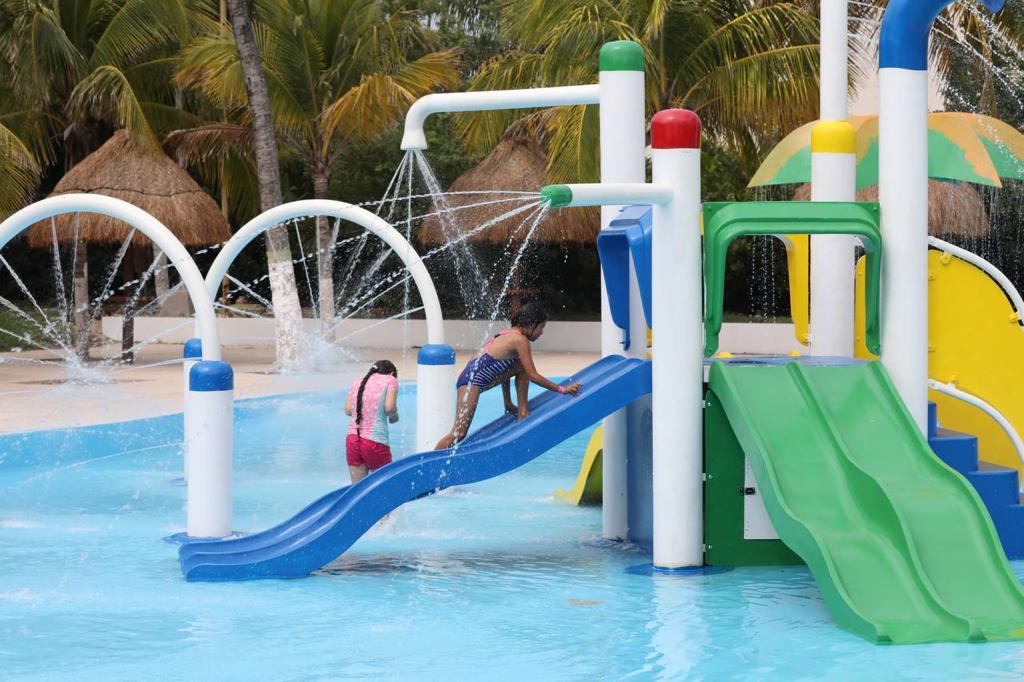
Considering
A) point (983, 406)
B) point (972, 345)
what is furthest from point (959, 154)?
point (983, 406)

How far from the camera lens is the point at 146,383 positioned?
17.5 metres

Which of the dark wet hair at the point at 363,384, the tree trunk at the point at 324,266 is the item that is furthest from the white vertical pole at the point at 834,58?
the tree trunk at the point at 324,266

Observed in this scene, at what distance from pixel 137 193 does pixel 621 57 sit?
42.3 ft

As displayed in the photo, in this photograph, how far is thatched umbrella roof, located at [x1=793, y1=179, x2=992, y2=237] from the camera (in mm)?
18438

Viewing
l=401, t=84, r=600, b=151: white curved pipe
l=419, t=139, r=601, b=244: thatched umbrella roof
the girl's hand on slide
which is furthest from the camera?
l=419, t=139, r=601, b=244: thatched umbrella roof

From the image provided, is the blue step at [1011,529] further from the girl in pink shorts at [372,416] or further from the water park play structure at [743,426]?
the girl in pink shorts at [372,416]

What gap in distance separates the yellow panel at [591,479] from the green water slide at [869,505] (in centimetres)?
229

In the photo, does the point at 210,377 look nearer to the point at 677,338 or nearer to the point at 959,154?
the point at 677,338

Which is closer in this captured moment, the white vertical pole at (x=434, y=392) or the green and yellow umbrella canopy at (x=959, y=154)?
the green and yellow umbrella canopy at (x=959, y=154)

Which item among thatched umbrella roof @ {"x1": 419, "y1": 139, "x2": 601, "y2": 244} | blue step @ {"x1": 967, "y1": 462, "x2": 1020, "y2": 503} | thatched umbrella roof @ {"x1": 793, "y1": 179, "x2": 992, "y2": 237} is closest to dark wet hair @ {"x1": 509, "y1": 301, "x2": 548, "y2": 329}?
blue step @ {"x1": 967, "y1": 462, "x2": 1020, "y2": 503}

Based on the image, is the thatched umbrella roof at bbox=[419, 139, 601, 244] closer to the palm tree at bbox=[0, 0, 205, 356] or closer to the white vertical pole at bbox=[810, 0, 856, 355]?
the palm tree at bbox=[0, 0, 205, 356]

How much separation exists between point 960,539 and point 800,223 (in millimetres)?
1744

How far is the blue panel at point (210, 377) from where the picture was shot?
26.3ft

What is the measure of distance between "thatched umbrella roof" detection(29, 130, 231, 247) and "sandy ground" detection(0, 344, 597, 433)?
185 centimetres
